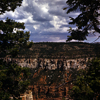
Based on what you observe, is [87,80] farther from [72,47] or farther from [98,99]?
[72,47]

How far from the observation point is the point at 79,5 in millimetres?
11500

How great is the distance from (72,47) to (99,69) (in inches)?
3293

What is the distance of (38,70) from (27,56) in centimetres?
1176

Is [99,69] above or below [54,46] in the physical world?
below

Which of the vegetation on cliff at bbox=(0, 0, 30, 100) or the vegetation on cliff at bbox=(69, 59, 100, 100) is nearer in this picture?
the vegetation on cliff at bbox=(69, 59, 100, 100)

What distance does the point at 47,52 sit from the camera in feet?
308

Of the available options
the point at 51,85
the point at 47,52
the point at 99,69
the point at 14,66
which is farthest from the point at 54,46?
the point at 99,69

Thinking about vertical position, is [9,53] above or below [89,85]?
above

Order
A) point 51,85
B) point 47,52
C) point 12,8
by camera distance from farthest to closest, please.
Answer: point 47,52
point 51,85
point 12,8

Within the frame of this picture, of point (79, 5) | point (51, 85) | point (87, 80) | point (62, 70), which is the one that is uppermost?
point (79, 5)

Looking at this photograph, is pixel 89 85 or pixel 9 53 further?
pixel 9 53

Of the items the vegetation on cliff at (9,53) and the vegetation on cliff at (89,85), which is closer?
the vegetation on cliff at (89,85)

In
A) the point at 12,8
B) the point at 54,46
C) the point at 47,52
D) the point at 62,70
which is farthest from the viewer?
the point at 54,46

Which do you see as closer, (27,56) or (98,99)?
Answer: (98,99)
